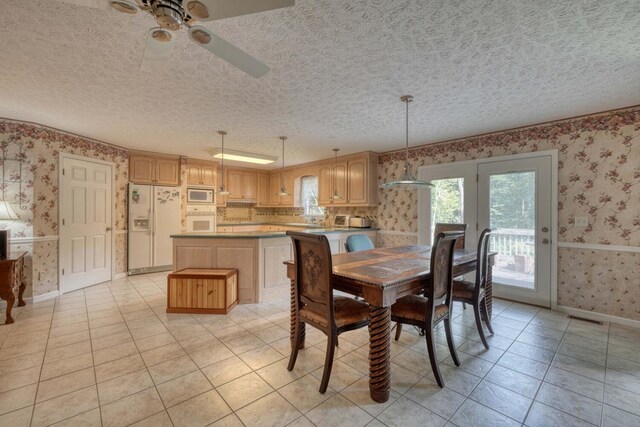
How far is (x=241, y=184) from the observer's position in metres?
6.78

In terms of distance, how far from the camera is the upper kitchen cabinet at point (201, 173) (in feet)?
18.9

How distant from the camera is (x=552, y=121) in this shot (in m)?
3.38

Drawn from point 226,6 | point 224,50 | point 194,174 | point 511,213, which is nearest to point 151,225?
point 194,174

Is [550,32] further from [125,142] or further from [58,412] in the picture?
[125,142]

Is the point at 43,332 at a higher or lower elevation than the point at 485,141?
lower

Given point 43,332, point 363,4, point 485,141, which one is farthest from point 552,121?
point 43,332

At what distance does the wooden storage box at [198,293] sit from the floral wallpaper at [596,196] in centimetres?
405

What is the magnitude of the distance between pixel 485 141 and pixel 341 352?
3.46 metres

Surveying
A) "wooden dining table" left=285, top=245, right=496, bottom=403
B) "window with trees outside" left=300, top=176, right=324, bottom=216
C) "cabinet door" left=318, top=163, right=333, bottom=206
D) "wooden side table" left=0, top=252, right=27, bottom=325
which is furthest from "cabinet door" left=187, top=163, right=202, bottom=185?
"wooden dining table" left=285, top=245, right=496, bottom=403

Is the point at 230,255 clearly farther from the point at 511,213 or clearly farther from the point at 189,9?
the point at 511,213

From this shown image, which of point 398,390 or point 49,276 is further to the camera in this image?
point 49,276

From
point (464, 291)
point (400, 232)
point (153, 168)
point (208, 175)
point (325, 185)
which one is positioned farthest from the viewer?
point (208, 175)

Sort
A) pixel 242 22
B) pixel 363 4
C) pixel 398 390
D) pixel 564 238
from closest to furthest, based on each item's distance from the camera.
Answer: pixel 363 4 < pixel 242 22 < pixel 398 390 < pixel 564 238

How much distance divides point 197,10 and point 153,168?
4.89 metres
